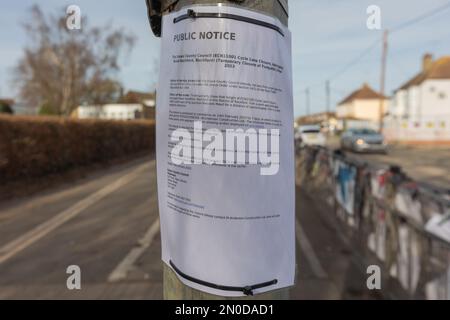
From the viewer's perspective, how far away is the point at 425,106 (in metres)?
45.9

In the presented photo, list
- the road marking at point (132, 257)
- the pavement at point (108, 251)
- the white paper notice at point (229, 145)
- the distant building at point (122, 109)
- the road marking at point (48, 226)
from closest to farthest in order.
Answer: the white paper notice at point (229, 145) < the pavement at point (108, 251) < the road marking at point (132, 257) < the road marking at point (48, 226) < the distant building at point (122, 109)

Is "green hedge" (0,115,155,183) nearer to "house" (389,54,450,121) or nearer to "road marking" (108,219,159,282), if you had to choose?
"road marking" (108,219,159,282)

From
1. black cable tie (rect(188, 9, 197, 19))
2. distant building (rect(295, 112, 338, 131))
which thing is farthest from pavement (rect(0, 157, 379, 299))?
distant building (rect(295, 112, 338, 131))

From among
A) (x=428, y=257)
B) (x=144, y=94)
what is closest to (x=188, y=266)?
(x=428, y=257)

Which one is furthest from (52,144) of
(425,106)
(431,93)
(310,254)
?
(431,93)

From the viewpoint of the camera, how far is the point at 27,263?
480 centimetres

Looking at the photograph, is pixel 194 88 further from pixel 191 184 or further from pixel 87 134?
pixel 87 134

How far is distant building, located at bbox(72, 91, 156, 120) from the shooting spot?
1720 inches

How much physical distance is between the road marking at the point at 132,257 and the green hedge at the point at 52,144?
6.50m

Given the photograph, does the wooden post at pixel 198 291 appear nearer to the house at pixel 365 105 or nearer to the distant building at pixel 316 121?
the distant building at pixel 316 121

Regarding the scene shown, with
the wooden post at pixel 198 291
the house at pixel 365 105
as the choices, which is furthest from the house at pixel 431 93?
the wooden post at pixel 198 291

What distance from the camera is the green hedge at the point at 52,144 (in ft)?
34.4

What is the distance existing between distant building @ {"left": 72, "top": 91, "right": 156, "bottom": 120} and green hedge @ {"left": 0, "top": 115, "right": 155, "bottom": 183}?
59.9 feet

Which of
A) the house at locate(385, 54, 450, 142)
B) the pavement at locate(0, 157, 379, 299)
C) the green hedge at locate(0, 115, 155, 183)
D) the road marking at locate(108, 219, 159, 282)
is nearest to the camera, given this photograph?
the pavement at locate(0, 157, 379, 299)
